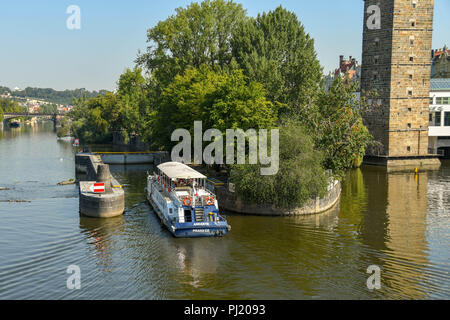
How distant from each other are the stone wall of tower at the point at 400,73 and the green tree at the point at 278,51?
44.5ft

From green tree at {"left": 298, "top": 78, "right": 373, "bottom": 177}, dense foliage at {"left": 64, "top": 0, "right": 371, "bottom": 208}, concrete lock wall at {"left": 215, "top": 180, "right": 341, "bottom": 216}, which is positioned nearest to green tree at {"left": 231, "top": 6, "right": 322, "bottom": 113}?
dense foliage at {"left": 64, "top": 0, "right": 371, "bottom": 208}

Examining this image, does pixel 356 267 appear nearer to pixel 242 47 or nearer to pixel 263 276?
pixel 263 276

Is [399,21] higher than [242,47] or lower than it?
higher

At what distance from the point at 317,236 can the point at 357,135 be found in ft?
63.7

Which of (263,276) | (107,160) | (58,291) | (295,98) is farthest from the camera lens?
(107,160)

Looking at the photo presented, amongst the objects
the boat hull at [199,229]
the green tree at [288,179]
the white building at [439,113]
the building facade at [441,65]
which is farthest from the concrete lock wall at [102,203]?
the building facade at [441,65]

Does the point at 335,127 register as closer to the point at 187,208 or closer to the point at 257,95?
the point at 257,95

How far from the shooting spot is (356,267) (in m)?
29.7

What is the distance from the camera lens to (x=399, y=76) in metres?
79.1

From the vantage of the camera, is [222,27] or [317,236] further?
[222,27]

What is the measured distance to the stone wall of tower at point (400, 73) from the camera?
255ft

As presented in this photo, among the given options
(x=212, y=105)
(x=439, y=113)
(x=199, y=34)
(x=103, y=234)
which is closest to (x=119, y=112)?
(x=199, y=34)

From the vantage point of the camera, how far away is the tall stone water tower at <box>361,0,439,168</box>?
3071 inches
